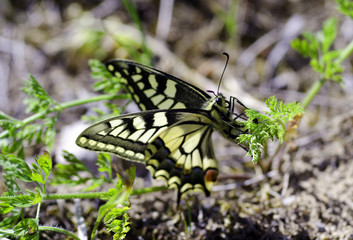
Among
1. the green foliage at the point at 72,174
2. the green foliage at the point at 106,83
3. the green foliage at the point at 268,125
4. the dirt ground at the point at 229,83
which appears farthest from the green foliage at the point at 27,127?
the green foliage at the point at 268,125

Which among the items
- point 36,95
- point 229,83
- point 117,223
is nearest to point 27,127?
point 36,95

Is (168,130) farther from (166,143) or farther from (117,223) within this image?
(117,223)

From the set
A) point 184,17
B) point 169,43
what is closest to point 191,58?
point 169,43

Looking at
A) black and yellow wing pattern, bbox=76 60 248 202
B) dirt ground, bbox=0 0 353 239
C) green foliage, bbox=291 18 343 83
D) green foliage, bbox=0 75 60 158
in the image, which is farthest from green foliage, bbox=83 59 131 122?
green foliage, bbox=291 18 343 83

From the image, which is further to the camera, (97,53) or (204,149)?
(97,53)

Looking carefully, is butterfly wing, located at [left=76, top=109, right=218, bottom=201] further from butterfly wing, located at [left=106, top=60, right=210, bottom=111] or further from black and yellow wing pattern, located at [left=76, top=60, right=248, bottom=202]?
butterfly wing, located at [left=106, top=60, right=210, bottom=111]

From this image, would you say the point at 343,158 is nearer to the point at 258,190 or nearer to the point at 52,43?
the point at 258,190
